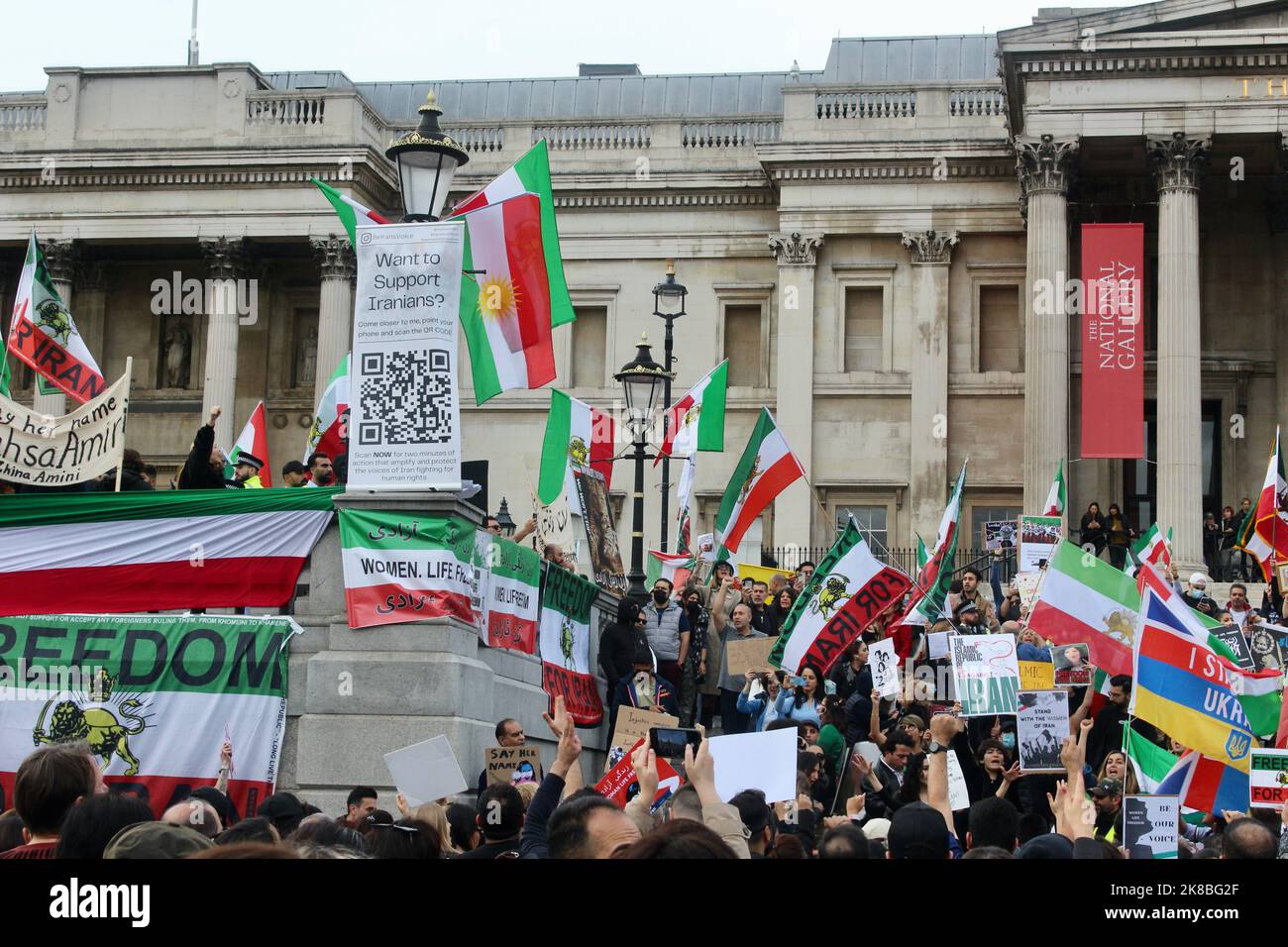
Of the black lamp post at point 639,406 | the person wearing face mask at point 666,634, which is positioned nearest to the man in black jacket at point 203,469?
the person wearing face mask at point 666,634

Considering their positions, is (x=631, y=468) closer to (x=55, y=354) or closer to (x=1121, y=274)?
(x=1121, y=274)

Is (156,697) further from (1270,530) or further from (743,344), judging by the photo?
(743,344)

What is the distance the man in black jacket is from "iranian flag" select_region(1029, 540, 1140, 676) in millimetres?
6146

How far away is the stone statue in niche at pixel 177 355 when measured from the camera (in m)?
42.1

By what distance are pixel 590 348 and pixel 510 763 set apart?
3019 centimetres

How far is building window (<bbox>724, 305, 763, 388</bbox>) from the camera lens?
131ft

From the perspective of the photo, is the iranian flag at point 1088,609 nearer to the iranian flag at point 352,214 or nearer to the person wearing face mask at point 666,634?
the person wearing face mask at point 666,634

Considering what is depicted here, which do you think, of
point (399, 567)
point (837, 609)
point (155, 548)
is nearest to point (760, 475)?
point (837, 609)

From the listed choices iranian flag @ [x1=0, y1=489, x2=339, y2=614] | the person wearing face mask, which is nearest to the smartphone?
iranian flag @ [x1=0, y1=489, x2=339, y2=614]

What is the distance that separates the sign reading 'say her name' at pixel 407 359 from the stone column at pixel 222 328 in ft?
90.3

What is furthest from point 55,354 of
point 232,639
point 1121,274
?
point 1121,274

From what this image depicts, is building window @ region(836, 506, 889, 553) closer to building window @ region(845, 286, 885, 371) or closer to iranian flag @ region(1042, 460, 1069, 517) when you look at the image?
building window @ region(845, 286, 885, 371)
